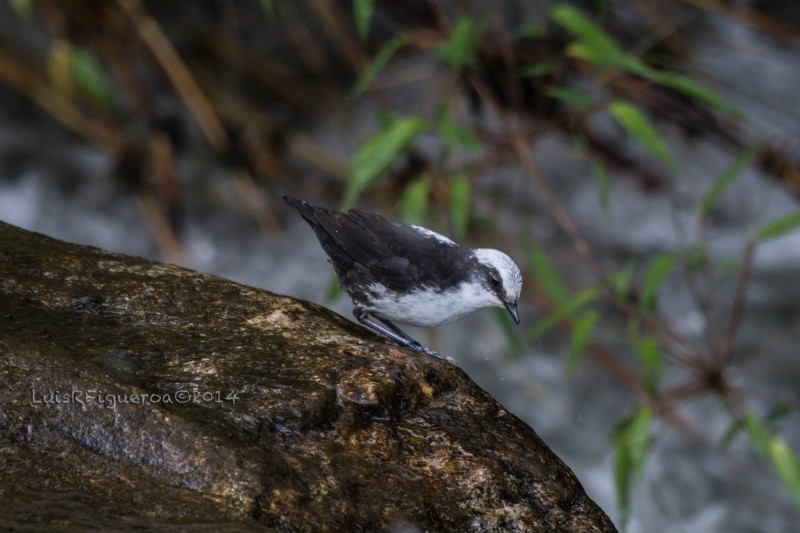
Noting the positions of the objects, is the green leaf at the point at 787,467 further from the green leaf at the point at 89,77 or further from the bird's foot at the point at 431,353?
the green leaf at the point at 89,77

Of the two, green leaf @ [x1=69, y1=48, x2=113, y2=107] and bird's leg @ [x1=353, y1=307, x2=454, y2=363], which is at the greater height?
green leaf @ [x1=69, y1=48, x2=113, y2=107]

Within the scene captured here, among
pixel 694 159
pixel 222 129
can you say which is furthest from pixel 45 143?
pixel 694 159

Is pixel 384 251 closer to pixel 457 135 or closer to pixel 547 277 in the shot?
pixel 457 135

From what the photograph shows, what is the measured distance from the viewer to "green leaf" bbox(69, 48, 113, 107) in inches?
259

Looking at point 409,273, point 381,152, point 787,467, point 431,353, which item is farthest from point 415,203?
point 787,467

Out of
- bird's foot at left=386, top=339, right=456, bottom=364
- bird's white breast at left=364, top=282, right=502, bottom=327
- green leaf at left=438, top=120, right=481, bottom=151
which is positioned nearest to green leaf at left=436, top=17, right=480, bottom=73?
green leaf at left=438, top=120, right=481, bottom=151

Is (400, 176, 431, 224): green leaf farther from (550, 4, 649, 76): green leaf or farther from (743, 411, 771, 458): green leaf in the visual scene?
(743, 411, 771, 458): green leaf

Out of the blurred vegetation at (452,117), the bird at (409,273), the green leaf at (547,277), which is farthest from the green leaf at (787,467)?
the bird at (409,273)

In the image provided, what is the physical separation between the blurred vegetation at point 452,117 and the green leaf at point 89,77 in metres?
0.01

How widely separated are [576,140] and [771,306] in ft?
7.09

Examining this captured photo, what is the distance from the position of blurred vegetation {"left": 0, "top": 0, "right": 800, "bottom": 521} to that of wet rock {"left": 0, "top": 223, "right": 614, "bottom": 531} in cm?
174

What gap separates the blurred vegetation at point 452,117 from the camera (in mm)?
5297

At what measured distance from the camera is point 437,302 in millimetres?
3906

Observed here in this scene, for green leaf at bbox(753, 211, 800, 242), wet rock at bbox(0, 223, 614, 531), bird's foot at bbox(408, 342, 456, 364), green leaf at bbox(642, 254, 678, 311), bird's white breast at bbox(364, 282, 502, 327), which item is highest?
green leaf at bbox(753, 211, 800, 242)
